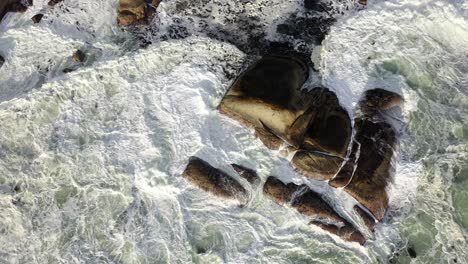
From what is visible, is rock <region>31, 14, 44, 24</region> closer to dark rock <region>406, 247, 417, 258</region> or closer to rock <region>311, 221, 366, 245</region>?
rock <region>311, 221, 366, 245</region>

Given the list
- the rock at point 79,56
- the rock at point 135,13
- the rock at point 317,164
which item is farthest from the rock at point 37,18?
the rock at point 317,164

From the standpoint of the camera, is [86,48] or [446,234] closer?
[446,234]

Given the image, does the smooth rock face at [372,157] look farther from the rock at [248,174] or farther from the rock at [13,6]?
the rock at [13,6]

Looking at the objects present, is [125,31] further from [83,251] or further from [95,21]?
[83,251]

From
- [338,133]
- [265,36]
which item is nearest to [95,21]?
[265,36]

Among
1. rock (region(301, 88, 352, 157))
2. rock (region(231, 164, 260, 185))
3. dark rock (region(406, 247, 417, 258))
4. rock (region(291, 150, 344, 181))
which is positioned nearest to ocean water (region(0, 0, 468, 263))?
dark rock (region(406, 247, 417, 258))

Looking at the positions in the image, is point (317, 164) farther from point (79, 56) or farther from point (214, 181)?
point (79, 56)
